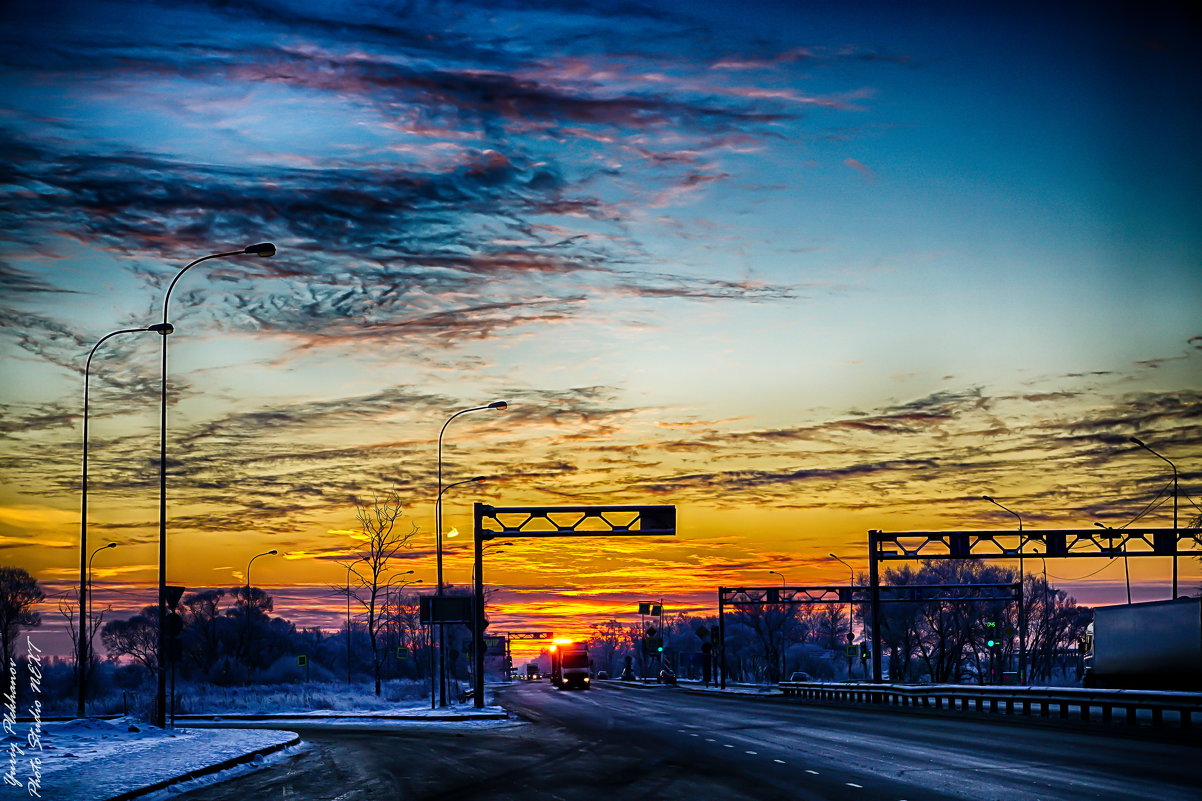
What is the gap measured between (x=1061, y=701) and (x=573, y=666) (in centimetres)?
6492

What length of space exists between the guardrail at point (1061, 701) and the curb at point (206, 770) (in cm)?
2355

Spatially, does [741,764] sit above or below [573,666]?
above

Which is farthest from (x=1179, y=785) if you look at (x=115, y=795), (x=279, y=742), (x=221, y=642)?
(x=221, y=642)

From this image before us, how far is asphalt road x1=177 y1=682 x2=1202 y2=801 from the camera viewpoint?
18.6 meters

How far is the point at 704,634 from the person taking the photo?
9819cm

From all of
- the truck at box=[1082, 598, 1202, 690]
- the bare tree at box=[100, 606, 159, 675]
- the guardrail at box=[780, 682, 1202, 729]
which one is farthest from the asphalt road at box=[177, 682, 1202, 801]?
the bare tree at box=[100, 606, 159, 675]

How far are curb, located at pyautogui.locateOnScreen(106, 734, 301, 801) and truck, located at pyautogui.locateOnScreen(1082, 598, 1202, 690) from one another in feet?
89.6

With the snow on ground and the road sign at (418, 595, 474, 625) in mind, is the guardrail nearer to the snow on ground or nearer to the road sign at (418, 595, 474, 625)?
the snow on ground

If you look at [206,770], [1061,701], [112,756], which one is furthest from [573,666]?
[206,770]

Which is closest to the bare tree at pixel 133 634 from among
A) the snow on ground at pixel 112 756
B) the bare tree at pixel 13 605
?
the bare tree at pixel 13 605

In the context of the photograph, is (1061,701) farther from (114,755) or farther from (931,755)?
(114,755)

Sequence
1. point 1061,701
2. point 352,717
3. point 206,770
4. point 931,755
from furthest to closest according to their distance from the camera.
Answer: point 352,717 → point 1061,701 → point 931,755 → point 206,770

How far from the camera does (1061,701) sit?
139ft

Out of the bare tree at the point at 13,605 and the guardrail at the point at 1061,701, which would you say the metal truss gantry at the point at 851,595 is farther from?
the bare tree at the point at 13,605
